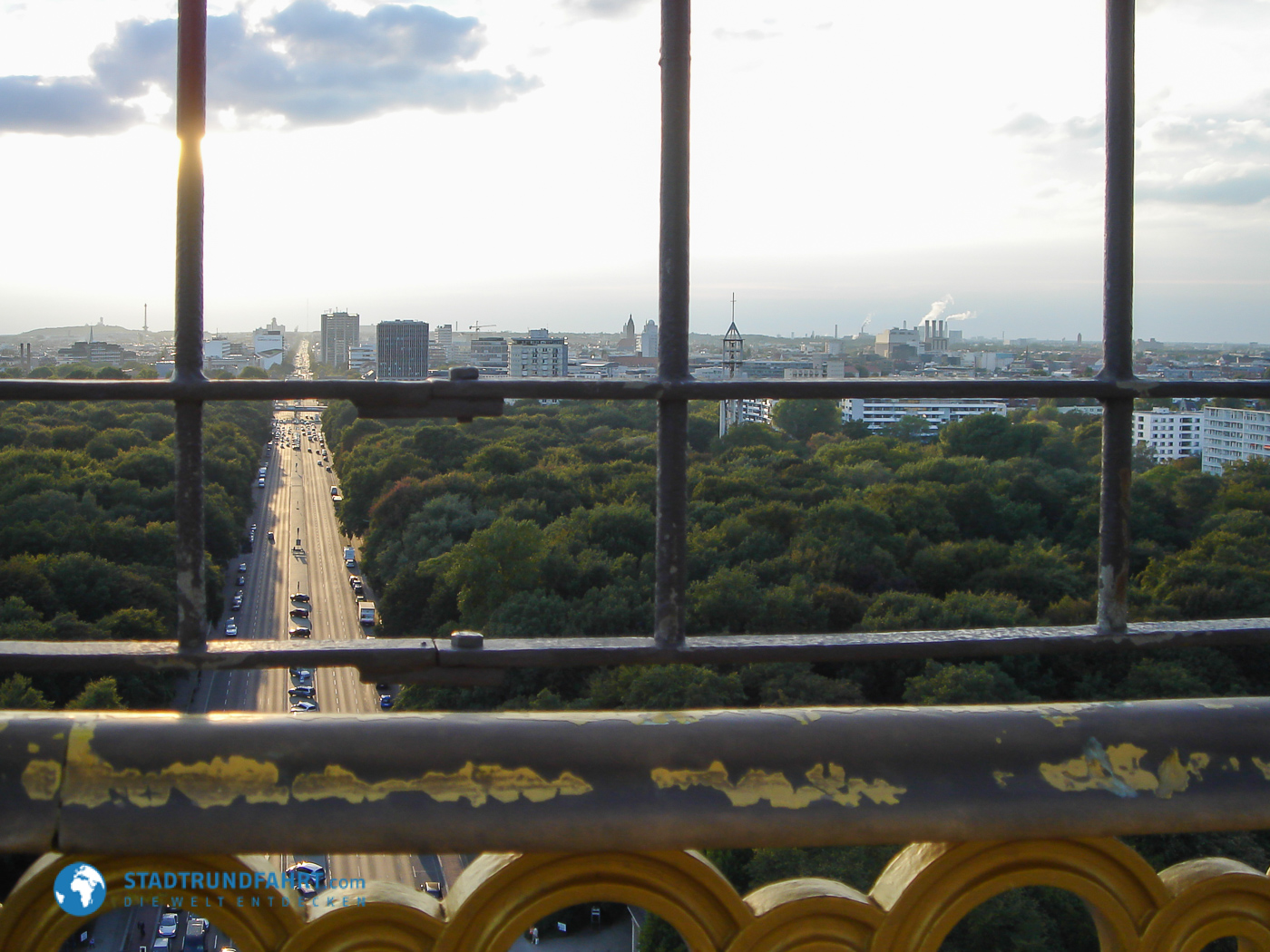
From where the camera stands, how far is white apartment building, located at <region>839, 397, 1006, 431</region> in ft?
121

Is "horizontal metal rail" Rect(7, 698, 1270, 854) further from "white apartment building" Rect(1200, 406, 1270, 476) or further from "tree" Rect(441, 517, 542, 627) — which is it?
"tree" Rect(441, 517, 542, 627)

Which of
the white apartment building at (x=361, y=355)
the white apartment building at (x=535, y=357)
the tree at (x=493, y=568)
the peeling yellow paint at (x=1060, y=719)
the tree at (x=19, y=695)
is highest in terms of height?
the white apartment building at (x=361, y=355)

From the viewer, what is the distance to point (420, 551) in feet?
86.3

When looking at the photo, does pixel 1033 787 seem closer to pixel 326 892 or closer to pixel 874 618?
pixel 326 892

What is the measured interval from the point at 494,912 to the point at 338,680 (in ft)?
66.1

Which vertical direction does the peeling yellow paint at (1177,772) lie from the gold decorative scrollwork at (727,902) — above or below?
above

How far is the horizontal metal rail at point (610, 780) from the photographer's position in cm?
127

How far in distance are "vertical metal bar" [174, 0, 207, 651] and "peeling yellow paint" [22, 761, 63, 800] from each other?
43cm

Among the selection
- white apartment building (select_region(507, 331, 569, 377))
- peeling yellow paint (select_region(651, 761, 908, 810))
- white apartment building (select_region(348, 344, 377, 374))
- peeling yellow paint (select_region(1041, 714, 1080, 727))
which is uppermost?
white apartment building (select_region(348, 344, 377, 374))

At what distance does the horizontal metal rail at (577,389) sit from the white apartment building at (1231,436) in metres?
18.3

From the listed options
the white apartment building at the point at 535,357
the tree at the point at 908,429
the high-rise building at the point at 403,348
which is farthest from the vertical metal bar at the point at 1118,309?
the tree at the point at 908,429

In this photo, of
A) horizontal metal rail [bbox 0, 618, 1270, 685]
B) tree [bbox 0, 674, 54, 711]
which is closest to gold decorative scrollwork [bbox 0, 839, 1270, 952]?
horizontal metal rail [bbox 0, 618, 1270, 685]

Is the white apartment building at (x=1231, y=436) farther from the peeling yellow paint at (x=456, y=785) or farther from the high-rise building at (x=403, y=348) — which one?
the peeling yellow paint at (x=456, y=785)

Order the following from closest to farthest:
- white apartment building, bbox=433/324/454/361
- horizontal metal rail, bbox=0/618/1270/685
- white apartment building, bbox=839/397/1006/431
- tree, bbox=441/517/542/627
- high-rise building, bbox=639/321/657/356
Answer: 1. horizontal metal rail, bbox=0/618/1270/685
2. high-rise building, bbox=639/321/657/356
3. white apartment building, bbox=433/324/454/361
4. tree, bbox=441/517/542/627
5. white apartment building, bbox=839/397/1006/431
